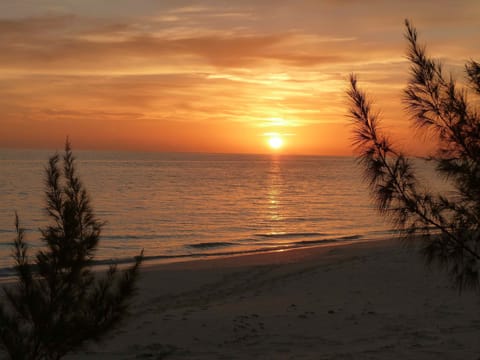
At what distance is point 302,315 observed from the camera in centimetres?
1081

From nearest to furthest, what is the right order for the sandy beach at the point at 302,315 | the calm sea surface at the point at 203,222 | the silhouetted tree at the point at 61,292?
the silhouetted tree at the point at 61,292, the sandy beach at the point at 302,315, the calm sea surface at the point at 203,222

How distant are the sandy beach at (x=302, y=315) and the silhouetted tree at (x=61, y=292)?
3.01m

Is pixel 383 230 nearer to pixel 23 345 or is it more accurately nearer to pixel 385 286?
pixel 385 286

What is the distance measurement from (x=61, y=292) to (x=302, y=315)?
21.1ft

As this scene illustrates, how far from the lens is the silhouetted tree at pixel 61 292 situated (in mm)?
5324

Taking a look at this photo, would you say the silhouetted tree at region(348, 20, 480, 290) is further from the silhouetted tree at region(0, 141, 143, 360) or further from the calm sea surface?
the calm sea surface

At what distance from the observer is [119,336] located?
9484 mm

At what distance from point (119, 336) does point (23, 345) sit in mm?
4568

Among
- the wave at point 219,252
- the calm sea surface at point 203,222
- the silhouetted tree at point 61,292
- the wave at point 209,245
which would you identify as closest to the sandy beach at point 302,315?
→ the silhouetted tree at point 61,292

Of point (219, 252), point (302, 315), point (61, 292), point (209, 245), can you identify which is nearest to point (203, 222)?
point (209, 245)

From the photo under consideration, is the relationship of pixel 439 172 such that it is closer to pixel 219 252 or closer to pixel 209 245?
pixel 219 252

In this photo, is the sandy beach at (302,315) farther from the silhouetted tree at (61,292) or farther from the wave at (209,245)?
the wave at (209,245)

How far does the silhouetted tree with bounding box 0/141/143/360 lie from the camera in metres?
5.32

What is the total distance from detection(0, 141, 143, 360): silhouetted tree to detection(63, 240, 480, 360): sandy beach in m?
3.01
